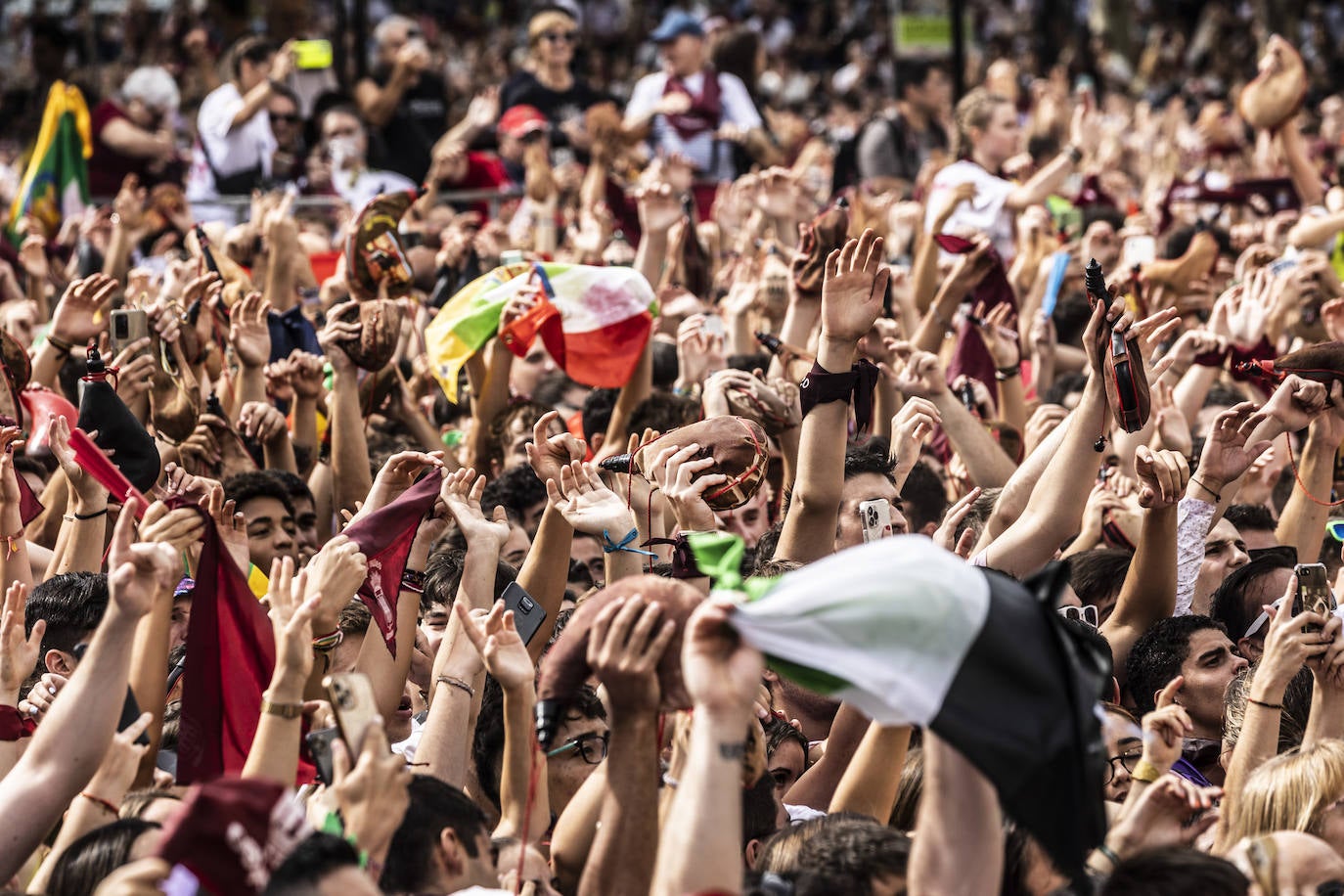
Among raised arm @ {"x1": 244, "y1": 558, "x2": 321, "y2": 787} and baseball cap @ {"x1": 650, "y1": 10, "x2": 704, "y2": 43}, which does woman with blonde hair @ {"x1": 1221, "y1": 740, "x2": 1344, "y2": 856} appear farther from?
baseball cap @ {"x1": 650, "y1": 10, "x2": 704, "y2": 43}

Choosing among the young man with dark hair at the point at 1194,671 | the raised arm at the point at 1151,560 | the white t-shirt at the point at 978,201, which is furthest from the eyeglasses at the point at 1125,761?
the white t-shirt at the point at 978,201

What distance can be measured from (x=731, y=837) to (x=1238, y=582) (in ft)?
9.07

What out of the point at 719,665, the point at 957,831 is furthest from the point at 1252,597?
the point at 719,665

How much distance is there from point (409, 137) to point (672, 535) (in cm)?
729

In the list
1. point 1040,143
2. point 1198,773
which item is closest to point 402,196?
point 1198,773

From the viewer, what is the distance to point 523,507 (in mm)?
5926

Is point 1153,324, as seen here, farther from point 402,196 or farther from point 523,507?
point 402,196

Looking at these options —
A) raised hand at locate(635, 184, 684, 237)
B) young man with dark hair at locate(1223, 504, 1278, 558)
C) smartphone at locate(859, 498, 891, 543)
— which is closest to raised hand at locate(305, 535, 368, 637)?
smartphone at locate(859, 498, 891, 543)

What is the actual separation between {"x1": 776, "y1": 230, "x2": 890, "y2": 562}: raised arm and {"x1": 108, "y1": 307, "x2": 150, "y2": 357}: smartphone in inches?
100

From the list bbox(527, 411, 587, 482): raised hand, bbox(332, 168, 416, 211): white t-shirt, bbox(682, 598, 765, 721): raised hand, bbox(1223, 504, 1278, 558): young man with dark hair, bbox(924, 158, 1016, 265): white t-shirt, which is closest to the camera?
bbox(682, 598, 765, 721): raised hand

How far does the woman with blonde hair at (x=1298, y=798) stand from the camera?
3.70m

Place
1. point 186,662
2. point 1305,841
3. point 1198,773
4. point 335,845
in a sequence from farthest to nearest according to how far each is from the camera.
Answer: point 1198,773
point 186,662
point 1305,841
point 335,845

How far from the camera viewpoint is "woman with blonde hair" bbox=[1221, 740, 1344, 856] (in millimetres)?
3695

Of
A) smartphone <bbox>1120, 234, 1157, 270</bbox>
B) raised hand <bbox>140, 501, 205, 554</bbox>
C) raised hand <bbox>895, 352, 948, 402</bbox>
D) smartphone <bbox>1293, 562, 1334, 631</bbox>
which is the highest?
raised hand <bbox>140, 501, 205, 554</bbox>
